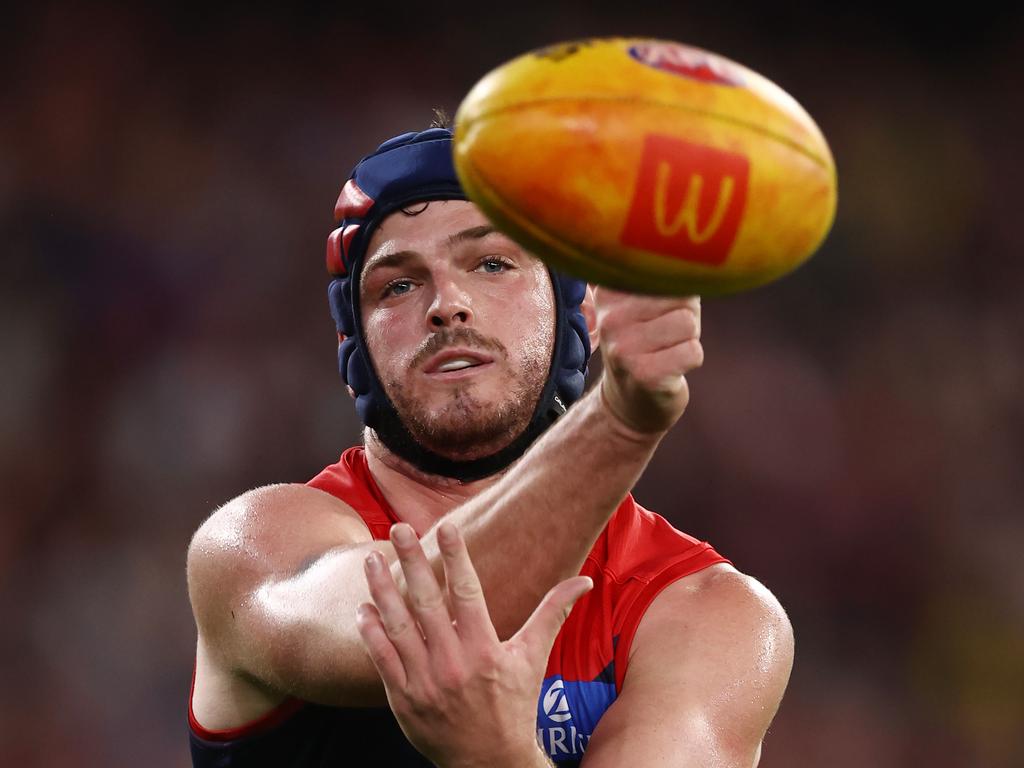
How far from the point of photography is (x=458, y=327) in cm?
273

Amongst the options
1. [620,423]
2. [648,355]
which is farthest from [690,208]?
[620,423]

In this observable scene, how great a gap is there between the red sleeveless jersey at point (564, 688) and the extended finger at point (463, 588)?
0.70 meters

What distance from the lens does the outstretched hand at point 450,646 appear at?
6.18 ft

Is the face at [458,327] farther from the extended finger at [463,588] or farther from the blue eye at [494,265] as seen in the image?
the extended finger at [463,588]

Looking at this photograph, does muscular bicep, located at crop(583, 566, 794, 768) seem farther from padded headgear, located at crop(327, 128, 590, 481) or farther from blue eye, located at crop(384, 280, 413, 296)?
blue eye, located at crop(384, 280, 413, 296)

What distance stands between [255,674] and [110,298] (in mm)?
3353

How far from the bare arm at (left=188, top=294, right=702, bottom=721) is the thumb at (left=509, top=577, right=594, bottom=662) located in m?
0.03

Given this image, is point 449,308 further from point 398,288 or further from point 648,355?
point 648,355

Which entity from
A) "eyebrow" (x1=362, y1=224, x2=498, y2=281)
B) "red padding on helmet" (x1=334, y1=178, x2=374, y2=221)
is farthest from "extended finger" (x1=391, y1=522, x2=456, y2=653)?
"red padding on helmet" (x1=334, y1=178, x2=374, y2=221)

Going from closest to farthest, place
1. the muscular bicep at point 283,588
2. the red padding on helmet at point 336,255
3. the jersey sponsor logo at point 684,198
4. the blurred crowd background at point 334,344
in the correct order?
the jersey sponsor logo at point 684,198, the muscular bicep at point 283,588, the red padding on helmet at point 336,255, the blurred crowd background at point 334,344

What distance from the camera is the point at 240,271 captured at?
5699 millimetres

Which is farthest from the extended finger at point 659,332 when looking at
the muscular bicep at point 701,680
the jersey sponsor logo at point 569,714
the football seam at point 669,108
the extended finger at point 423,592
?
the jersey sponsor logo at point 569,714

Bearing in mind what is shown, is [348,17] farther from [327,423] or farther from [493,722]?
[493,722]

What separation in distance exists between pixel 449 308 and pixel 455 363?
0.11 meters
